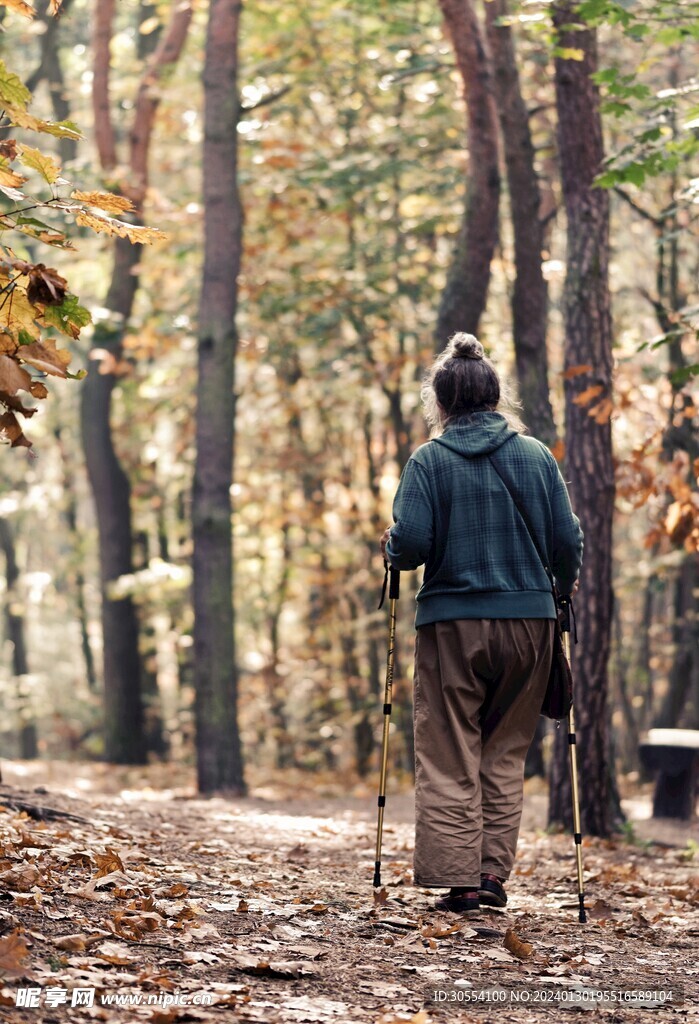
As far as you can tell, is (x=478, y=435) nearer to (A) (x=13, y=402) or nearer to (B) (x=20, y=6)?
(A) (x=13, y=402)

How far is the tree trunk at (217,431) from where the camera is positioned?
1199cm

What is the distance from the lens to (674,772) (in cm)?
1051

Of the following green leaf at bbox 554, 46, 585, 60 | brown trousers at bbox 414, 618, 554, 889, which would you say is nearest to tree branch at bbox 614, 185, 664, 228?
green leaf at bbox 554, 46, 585, 60

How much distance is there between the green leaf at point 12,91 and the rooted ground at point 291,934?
2588 millimetres

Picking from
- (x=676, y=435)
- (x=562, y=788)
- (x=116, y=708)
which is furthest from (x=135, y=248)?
(x=562, y=788)

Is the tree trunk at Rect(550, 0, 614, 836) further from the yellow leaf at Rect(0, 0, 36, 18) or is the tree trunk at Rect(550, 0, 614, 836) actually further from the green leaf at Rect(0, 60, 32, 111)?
the green leaf at Rect(0, 60, 32, 111)

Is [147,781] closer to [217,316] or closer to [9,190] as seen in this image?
[217,316]

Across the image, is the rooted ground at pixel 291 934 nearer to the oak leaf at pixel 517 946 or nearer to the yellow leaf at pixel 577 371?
the oak leaf at pixel 517 946

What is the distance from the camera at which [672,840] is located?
945 cm

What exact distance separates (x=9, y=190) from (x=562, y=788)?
20.8 ft

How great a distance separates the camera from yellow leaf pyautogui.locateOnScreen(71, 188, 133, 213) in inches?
163

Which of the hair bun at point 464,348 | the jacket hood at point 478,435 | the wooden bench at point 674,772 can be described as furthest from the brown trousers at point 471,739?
the wooden bench at point 674,772

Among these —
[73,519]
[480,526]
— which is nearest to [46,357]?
[480,526]

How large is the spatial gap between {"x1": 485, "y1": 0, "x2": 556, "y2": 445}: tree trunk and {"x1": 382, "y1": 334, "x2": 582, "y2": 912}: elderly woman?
5378 millimetres
